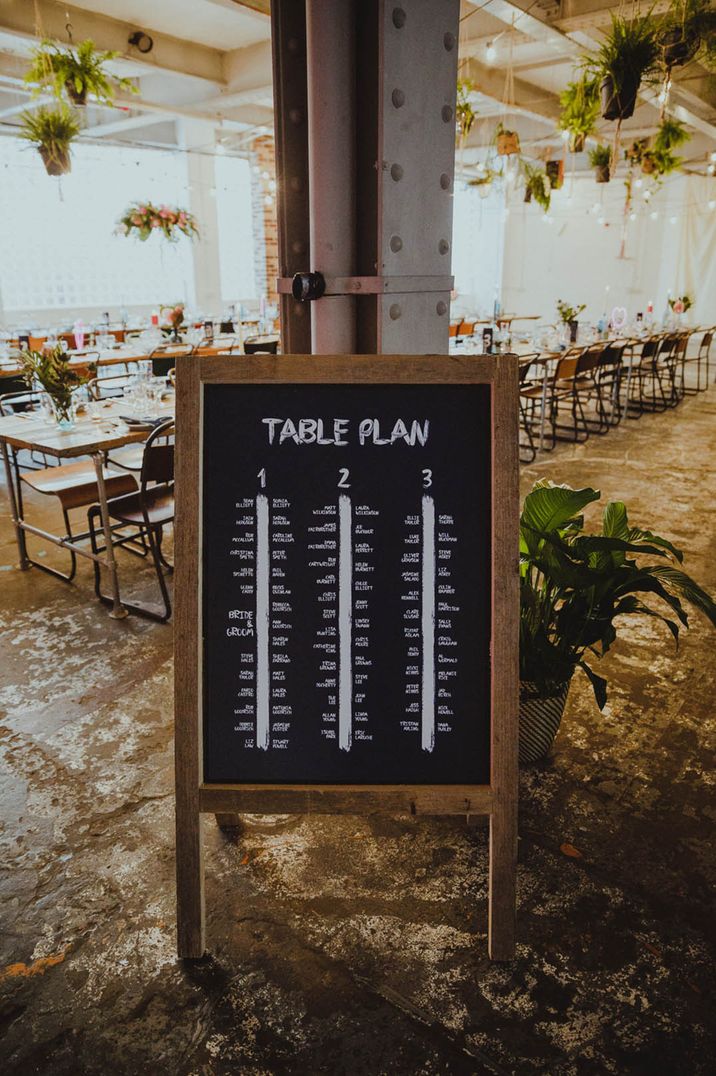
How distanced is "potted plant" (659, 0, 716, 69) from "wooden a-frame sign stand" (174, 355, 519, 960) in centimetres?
447

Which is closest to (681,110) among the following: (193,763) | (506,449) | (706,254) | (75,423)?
(706,254)

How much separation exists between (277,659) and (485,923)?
0.87m

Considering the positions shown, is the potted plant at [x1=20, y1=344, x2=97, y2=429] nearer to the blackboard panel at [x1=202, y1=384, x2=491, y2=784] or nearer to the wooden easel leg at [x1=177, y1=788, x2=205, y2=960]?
the blackboard panel at [x1=202, y1=384, x2=491, y2=784]

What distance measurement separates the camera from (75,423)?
389cm

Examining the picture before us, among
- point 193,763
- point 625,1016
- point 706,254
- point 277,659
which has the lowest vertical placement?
point 625,1016

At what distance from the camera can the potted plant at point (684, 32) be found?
4602 mm

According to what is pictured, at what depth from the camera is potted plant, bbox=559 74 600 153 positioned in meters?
5.73

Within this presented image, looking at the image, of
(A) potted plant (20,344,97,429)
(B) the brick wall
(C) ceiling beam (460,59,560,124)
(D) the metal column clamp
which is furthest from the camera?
(B) the brick wall

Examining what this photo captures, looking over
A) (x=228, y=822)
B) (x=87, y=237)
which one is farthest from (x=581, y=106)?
(x=87, y=237)

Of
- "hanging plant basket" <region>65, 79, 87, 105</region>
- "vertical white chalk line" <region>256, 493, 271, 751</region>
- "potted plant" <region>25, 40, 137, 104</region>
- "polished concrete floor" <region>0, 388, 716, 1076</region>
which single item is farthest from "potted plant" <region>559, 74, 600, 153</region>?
"vertical white chalk line" <region>256, 493, 271, 751</region>

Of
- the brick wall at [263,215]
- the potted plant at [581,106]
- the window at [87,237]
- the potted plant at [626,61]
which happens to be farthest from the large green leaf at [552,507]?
the window at [87,237]

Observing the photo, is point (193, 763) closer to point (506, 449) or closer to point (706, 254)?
point (506, 449)

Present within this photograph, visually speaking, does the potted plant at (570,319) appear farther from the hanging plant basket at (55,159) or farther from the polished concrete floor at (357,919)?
the polished concrete floor at (357,919)

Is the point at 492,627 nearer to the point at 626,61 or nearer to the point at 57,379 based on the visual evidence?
the point at 57,379
